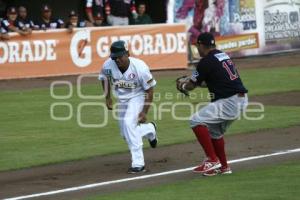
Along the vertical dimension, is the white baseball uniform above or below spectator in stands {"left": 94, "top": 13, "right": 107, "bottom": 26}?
below

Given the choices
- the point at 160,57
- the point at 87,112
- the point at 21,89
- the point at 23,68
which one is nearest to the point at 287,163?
the point at 87,112

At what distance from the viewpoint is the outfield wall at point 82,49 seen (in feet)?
71.1

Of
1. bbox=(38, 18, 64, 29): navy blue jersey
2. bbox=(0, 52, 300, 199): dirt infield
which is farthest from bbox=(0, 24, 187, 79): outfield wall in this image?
bbox=(0, 52, 300, 199): dirt infield

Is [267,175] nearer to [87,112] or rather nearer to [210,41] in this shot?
[210,41]

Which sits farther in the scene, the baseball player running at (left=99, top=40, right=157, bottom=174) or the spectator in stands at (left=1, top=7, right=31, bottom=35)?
the spectator in stands at (left=1, top=7, right=31, bottom=35)

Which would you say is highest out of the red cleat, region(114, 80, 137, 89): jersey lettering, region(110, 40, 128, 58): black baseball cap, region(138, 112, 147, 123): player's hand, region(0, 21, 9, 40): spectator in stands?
region(0, 21, 9, 40): spectator in stands

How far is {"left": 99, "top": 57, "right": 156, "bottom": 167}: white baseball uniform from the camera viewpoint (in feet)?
34.2

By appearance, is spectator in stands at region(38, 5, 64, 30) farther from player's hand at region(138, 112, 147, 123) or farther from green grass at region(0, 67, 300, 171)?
player's hand at region(138, 112, 147, 123)

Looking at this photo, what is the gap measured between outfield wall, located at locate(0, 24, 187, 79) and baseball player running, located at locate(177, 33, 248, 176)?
1217 centimetres

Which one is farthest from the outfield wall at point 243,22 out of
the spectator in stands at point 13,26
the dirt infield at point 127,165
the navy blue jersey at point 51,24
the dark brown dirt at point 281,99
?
the dirt infield at point 127,165

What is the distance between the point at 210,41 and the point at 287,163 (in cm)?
203

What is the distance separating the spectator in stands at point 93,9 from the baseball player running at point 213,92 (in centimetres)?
1441

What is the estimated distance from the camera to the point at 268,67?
82.4 feet

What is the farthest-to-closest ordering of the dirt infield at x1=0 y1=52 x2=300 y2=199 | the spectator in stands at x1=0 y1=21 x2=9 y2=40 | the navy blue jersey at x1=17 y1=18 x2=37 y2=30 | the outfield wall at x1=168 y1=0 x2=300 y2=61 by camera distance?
the outfield wall at x1=168 y1=0 x2=300 y2=61 → the navy blue jersey at x1=17 y1=18 x2=37 y2=30 → the spectator in stands at x1=0 y1=21 x2=9 y2=40 → the dirt infield at x1=0 y1=52 x2=300 y2=199
